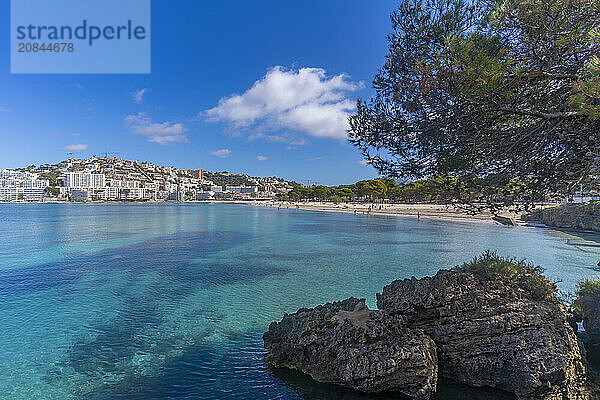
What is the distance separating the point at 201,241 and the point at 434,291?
2554 cm

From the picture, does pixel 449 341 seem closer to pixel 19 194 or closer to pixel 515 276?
pixel 515 276

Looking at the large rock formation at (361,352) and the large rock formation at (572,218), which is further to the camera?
the large rock formation at (572,218)

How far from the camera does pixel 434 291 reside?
6.40 m

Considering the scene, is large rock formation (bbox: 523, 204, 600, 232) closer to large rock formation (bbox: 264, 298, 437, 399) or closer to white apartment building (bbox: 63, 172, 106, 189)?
large rock formation (bbox: 264, 298, 437, 399)

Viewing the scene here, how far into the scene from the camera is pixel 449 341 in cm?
603

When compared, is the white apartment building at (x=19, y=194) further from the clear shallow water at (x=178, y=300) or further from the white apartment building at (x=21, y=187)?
the clear shallow water at (x=178, y=300)

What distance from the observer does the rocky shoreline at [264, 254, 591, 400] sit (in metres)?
5.30

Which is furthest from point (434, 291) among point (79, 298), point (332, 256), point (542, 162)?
point (332, 256)

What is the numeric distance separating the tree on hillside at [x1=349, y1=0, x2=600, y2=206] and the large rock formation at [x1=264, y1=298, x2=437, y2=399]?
11.0 ft

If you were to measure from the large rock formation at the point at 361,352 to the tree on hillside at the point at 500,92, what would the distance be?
11.0 feet

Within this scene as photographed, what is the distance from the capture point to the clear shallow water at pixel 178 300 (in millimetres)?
6395

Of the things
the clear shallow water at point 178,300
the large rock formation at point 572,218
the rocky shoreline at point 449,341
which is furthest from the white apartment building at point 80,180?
the rocky shoreline at point 449,341

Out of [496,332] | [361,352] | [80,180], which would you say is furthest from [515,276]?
[80,180]

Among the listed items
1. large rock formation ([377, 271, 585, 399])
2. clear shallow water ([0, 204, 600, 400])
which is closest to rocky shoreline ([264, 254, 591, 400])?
large rock formation ([377, 271, 585, 399])
